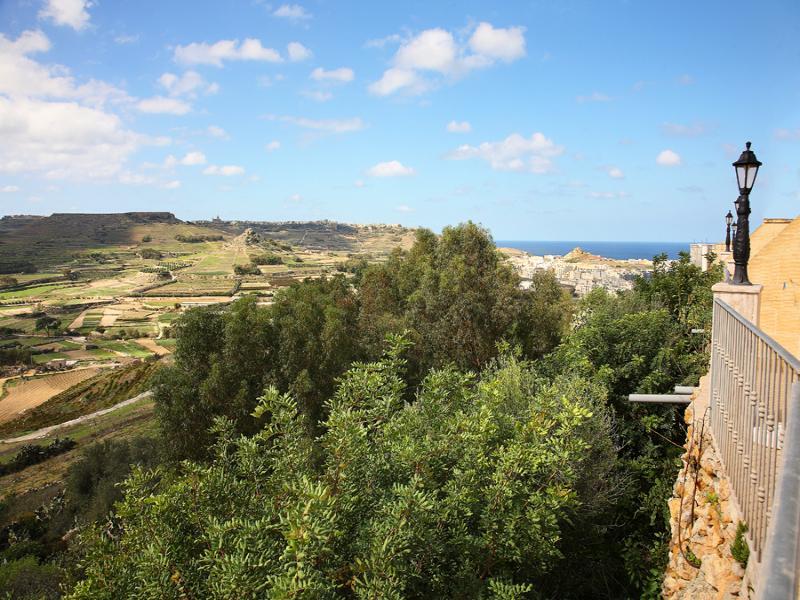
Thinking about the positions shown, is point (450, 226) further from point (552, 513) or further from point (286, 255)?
point (286, 255)

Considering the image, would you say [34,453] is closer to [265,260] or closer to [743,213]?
[743,213]

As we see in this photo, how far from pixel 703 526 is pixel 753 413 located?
2.12 meters

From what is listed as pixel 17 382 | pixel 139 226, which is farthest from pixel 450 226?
pixel 139 226

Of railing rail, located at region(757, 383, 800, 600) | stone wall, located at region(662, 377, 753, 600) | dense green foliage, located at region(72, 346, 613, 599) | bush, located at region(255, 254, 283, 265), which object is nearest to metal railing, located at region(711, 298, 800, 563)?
stone wall, located at region(662, 377, 753, 600)

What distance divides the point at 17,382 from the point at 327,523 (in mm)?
54289

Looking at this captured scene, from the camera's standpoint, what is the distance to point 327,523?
4.27 meters

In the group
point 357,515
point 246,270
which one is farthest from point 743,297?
point 246,270

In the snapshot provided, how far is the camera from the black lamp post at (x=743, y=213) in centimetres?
619

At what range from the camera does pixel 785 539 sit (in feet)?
4.89

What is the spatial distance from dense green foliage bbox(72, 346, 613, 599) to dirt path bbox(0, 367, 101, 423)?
4501 centimetres

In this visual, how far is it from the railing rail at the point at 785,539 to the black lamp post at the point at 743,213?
5.08m

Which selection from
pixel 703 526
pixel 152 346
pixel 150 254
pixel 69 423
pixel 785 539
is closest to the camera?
pixel 785 539

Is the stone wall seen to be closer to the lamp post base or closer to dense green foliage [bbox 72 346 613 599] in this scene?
dense green foliage [bbox 72 346 613 599]

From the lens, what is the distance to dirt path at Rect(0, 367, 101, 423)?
40156mm
